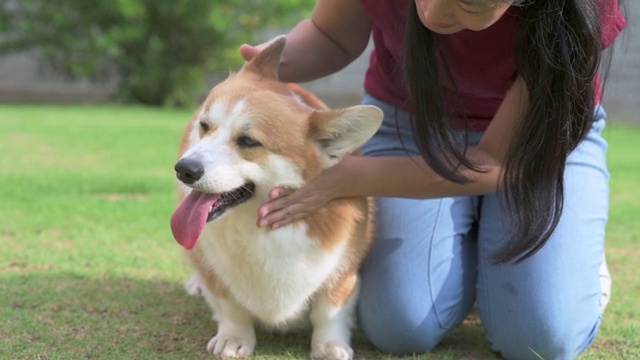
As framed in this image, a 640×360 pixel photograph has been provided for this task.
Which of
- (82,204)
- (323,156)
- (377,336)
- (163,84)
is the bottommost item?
(163,84)

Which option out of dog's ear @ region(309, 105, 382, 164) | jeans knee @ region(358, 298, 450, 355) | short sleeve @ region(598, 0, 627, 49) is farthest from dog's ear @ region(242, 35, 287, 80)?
short sleeve @ region(598, 0, 627, 49)

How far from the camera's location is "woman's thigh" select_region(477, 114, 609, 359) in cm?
228

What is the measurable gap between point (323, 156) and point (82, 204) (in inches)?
83.8

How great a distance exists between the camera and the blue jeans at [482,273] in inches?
90.7

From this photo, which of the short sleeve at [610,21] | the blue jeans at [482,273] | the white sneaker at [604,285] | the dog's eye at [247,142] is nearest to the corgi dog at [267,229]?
the dog's eye at [247,142]

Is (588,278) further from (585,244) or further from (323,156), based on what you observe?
(323,156)

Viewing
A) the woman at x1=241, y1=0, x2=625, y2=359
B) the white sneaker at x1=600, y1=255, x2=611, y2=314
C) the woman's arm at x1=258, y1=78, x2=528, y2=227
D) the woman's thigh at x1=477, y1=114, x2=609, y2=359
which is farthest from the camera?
the white sneaker at x1=600, y1=255, x2=611, y2=314

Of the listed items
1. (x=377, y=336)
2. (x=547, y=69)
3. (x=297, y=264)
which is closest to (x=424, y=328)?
(x=377, y=336)

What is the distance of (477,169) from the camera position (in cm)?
221

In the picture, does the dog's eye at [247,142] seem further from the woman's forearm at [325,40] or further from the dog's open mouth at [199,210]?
the woman's forearm at [325,40]

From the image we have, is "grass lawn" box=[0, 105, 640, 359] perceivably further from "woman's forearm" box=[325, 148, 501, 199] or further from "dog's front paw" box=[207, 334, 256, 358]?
"woman's forearm" box=[325, 148, 501, 199]

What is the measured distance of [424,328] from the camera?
236 centimetres

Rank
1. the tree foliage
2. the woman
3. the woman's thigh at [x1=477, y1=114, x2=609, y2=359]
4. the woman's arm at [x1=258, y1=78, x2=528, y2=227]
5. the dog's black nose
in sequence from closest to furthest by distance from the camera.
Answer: the dog's black nose
the woman
the woman's arm at [x1=258, y1=78, x2=528, y2=227]
the woman's thigh at [x1=477, y1=114, x2=609, y2=359]
the tree foliage

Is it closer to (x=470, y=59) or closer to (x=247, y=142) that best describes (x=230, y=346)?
(x=247, y=142)
